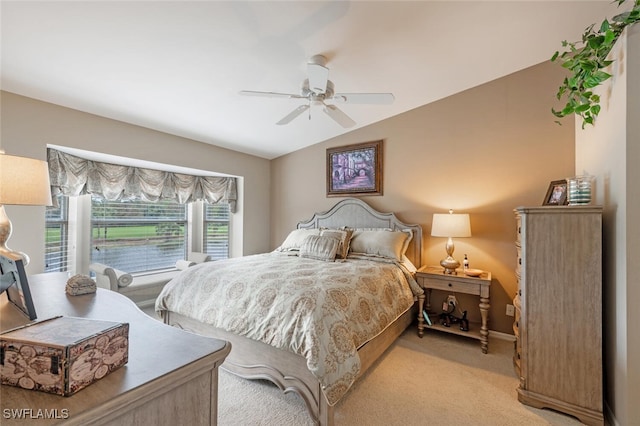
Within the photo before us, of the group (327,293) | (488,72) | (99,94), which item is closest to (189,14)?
(99,94)

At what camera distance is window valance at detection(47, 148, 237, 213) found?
309cm

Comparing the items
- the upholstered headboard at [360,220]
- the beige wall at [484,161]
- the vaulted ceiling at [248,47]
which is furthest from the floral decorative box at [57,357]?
the beige wall at [484,161]

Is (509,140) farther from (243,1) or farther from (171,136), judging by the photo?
(171,136)

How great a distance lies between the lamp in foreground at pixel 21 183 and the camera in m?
1.25

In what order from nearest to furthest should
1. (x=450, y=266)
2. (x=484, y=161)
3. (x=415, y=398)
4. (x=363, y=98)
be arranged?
(x=415, y=398)
(x=363, y=98)
(x=450, y=266)
(x=484, y=161)

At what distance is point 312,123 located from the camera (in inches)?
152

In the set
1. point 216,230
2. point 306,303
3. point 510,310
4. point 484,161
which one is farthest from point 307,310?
point 216,230

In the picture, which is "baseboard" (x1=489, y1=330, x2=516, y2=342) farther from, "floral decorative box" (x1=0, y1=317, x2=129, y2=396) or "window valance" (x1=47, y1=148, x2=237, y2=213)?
"window valance" (x1=47, y1=148, x2=237, y2=213)

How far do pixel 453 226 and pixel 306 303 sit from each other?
1.95 metres

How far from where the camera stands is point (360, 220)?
4.02m

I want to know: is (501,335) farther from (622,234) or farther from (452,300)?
(622,234)

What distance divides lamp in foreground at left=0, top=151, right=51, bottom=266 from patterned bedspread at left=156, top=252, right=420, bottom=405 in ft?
4.14

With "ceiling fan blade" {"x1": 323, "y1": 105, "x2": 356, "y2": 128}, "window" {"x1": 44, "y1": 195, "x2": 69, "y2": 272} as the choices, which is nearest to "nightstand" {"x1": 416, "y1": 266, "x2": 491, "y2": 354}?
"ceiling fan blade" {"x1": 323, "y1": 105, "x2": 356, "y2": 128}

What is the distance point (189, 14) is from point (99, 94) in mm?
1491
